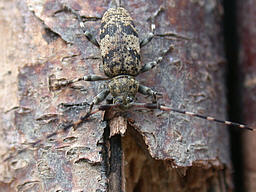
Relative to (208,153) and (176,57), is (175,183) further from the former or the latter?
(176,57)

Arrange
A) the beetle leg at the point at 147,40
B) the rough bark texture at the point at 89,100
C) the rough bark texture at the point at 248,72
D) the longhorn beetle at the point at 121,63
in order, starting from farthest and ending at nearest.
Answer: the rough bark texture at the point at 248,72
the beetle leg at the point at 147,40
the longhorn beetle at the point at 121,63
the rough bark texture at the point at 89,100

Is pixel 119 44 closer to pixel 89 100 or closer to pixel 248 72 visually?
pixel 89 100

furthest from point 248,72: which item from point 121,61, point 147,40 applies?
point 121,61

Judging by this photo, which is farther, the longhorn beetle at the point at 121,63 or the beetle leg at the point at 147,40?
the beetle leg at the point at 147,40

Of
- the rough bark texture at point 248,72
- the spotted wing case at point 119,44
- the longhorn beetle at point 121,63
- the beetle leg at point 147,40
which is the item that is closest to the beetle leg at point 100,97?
the longhorn beetle at point 121,63

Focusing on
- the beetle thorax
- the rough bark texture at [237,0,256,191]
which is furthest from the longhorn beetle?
the rough bark texture at [237,0,256,191]

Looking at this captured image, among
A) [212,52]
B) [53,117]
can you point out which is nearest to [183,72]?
[212,52]

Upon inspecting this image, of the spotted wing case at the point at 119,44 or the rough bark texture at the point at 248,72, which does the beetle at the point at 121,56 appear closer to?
the spotted wing case at the point at 119,44

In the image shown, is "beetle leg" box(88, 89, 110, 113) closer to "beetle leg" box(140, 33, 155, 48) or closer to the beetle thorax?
the beetle thorax
